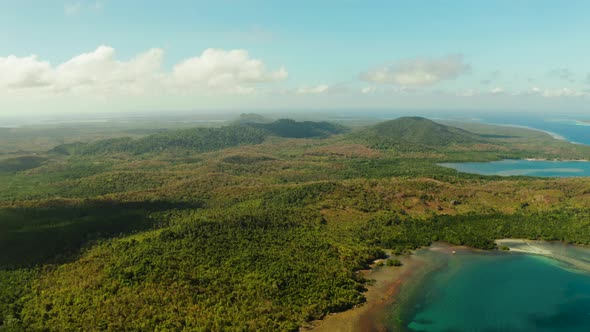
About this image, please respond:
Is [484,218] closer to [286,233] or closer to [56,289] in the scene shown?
[286,233]

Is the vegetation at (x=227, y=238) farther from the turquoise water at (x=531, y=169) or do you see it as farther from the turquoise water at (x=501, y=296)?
the turquoise water at (x=531, y=169)

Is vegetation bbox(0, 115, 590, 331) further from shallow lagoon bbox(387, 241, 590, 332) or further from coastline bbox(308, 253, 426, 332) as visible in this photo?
shallow lagoon bbox(387, 241, 590, 332)

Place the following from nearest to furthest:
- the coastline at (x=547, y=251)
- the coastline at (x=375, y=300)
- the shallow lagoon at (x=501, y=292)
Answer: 1. the coastline at (x=375, y=300)
2. the shallow lagoon at (x=501, y=292)
3. the coastline at (x=547, y=251)

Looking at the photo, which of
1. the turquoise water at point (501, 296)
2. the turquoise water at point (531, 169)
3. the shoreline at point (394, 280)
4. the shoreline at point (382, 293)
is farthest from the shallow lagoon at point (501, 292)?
the turquoise water at point (531, 169)

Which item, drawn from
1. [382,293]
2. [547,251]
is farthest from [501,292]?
[547,251]

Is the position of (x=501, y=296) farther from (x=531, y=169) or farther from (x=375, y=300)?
(x=531, y=169)

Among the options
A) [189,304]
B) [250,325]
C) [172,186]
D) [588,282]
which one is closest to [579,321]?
[588,282]

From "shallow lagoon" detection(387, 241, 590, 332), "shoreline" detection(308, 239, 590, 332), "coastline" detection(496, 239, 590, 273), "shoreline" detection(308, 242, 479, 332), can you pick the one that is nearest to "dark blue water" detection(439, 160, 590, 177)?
"coastline" detection(496, 239, 590, 273)
